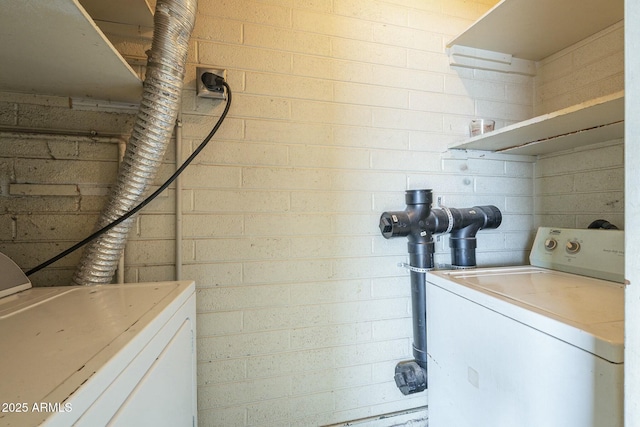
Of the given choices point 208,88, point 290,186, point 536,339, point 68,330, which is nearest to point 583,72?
point 536,339

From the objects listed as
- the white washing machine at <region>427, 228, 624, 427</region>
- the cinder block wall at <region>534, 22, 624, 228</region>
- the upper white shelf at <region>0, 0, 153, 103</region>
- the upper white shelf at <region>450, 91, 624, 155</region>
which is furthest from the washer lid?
the upper white shelf at <region>0, 0, 153, 103</region>

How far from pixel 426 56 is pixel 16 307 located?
1.93 meters

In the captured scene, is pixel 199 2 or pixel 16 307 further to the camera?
pixel 199 2

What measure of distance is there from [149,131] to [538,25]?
1842 millimetres

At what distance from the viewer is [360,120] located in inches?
53.7

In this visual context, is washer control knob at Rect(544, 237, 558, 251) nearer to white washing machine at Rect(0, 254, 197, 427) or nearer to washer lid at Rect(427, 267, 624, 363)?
washer lid at Rect(427, 267, 624, 363)

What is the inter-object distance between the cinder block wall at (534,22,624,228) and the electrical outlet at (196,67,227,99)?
1.84 m

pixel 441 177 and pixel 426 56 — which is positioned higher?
pixel 426 56

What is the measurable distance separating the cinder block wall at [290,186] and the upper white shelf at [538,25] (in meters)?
0.18

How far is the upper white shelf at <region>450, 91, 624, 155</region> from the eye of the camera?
3.02 ft

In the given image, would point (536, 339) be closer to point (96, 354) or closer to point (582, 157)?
point (96, 354)

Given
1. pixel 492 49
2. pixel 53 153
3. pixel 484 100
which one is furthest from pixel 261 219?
pixel 492 49

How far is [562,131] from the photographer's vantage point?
46.6 inches

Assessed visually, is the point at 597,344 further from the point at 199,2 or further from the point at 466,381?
the point at 199,2
